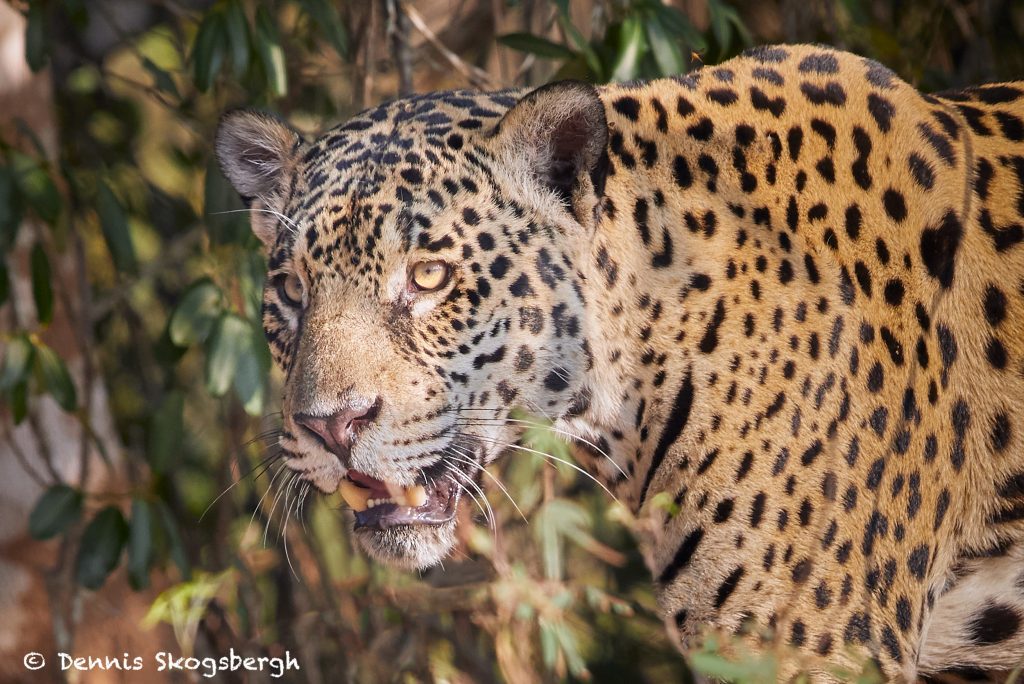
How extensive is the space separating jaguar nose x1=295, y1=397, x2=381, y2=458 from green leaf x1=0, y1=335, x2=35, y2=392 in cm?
203

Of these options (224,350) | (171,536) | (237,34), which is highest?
(237,34)

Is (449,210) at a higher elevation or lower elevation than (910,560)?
higher

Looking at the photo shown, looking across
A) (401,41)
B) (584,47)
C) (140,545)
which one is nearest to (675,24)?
(584,47)

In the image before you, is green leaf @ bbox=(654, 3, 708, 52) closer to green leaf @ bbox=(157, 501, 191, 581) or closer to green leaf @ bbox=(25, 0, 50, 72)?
green leaf @ bbox=(25, 0, 50, 72)

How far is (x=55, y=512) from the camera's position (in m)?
4.92

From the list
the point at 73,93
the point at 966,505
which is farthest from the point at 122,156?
the point at 966,505

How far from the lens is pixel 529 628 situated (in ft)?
15.4

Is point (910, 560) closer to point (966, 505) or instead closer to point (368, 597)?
point (966, 505)

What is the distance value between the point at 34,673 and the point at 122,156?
3.08 metres

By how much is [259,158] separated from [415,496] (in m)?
1.23

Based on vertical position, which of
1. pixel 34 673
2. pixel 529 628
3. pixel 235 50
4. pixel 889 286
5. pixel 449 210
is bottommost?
pixel 34 673

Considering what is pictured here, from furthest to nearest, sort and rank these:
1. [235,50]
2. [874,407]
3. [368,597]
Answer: [368,597], [235,50], [874,407]

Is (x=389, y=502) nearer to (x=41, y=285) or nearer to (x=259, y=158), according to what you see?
(x=259, y=158)

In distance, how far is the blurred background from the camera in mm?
4715
